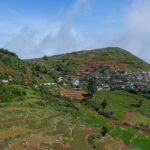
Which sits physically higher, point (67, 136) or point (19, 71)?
point (19, 71)

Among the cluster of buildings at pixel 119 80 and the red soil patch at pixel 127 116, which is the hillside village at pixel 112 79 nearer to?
the cluster of buildings at pixel 119 80

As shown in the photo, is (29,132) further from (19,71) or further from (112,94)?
(112,94)

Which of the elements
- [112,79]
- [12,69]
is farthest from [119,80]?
[12,69]

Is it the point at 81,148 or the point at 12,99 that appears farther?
the point at 12,99

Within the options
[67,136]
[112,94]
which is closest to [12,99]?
[67,136]

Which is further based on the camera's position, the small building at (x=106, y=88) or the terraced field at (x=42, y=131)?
the small building at (x=106, y=88)

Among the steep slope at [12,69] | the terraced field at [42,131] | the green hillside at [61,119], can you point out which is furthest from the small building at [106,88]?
the terraced field at [42,131]

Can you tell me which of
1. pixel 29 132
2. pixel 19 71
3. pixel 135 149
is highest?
pixel 19 71

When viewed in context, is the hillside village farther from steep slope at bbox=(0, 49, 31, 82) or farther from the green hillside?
steep slope at bbox=(0, 49, 31, 82)

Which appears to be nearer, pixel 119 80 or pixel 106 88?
pixel 106 88

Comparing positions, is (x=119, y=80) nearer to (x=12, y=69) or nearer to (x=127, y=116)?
(x=127, y=116)

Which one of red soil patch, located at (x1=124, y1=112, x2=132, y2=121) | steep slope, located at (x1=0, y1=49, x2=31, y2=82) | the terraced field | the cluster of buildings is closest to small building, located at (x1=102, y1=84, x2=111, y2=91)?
the cluster of buildings
